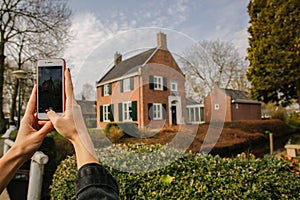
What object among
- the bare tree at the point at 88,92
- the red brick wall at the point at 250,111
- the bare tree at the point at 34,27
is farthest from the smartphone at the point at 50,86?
the red brick wall at the point at 250,111

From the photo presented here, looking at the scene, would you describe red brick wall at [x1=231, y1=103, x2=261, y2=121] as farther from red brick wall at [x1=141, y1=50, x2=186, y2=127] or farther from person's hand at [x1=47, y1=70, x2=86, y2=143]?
person's hand at [x1=47, y1=70, x2=86, y2=143]

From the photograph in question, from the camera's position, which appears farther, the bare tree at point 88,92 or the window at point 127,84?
the window at point 127,84

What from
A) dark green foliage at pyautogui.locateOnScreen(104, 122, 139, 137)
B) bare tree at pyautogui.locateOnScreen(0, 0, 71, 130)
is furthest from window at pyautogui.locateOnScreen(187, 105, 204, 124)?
bare tree at pyautogui.locateOnScreen(0, 0, 71, 130)

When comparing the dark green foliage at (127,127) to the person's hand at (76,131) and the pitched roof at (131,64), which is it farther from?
the person's hand at (76,131)

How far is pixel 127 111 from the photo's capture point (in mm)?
1034

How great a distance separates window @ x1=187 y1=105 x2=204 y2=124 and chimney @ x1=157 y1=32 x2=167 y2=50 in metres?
0.33

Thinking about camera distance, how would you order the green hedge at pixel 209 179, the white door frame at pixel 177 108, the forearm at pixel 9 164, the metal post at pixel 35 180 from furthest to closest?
the metal post at pixel 35 180, the green hedge at pixel 209 179, the white door frame at pixel 177 108, the forearm at pixel 9 164

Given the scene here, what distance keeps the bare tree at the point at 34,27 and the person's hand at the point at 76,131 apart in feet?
32.8

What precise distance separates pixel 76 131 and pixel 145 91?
53cm

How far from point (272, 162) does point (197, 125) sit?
1401 millimetres

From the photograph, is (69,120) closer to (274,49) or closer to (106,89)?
(106,89)

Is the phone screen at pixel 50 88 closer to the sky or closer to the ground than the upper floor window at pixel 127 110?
closer to the sky

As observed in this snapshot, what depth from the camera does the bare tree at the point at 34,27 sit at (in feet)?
32.5

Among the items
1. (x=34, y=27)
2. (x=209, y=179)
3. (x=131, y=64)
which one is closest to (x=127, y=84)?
(x=131, y=64)
